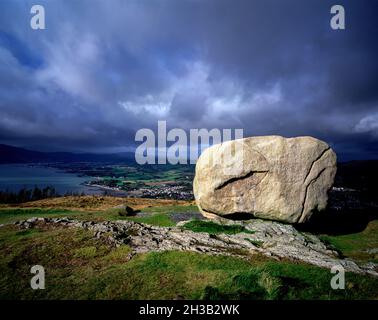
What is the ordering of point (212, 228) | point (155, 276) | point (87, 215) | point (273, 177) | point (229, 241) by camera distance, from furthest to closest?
point (87, 215) < point (273, 177) < point (212, 228) < point (229, 241) < point (155, 276)

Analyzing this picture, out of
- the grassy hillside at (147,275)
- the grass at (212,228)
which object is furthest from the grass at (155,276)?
the grass at (212,228)

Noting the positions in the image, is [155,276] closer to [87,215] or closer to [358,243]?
[87,215]

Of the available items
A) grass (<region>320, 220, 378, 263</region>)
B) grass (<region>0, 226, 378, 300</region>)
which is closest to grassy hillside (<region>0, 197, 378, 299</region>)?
grass (<region>0, 226, 378, 300</region>)

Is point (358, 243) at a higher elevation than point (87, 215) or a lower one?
lower

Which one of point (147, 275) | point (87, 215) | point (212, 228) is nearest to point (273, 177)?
point (212, 228)

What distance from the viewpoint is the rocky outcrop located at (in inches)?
560

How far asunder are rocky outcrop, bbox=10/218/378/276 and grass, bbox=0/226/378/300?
1.19 metres

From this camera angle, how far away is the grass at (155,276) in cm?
946

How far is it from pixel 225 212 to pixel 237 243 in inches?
274

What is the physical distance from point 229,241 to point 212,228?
136 inches

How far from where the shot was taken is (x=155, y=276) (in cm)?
1084

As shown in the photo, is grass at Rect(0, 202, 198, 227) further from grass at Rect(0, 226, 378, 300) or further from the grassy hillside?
grass at Rect(0, 226, 378, 300)

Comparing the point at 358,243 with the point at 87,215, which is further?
the point at 87,215
